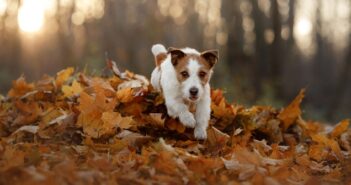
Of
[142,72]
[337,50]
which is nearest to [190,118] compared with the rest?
[142,72]

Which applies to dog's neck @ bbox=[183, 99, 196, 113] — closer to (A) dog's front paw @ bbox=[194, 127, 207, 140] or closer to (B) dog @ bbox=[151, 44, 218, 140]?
(B) dog @ bbox=[151, 44, 218, 140]

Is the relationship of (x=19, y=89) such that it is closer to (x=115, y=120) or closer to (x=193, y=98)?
(x=115, y=120)

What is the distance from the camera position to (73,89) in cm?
714

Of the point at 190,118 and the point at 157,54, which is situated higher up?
the point at 157,54

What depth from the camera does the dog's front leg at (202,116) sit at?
21.2 feet

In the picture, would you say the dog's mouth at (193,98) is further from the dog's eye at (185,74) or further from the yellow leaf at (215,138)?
the yellow leaf at (215,138)

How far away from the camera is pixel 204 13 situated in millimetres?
43688

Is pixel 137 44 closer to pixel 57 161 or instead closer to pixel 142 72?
pixel 142 72

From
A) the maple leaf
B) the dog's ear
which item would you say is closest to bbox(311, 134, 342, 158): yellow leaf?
the dog's ear

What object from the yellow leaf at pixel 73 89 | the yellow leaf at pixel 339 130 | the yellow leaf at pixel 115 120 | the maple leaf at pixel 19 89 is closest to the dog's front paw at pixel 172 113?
the yellow leaf at pixel 115 120

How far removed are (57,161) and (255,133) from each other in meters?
3.19

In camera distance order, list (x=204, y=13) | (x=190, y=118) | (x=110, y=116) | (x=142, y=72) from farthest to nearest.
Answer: (x=204, y=13) → (x=142, y=72) → (x=190, y=118) → (x=110, y=116)

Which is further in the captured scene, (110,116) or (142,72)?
(142,72)

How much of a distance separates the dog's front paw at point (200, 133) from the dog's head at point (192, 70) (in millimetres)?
348
